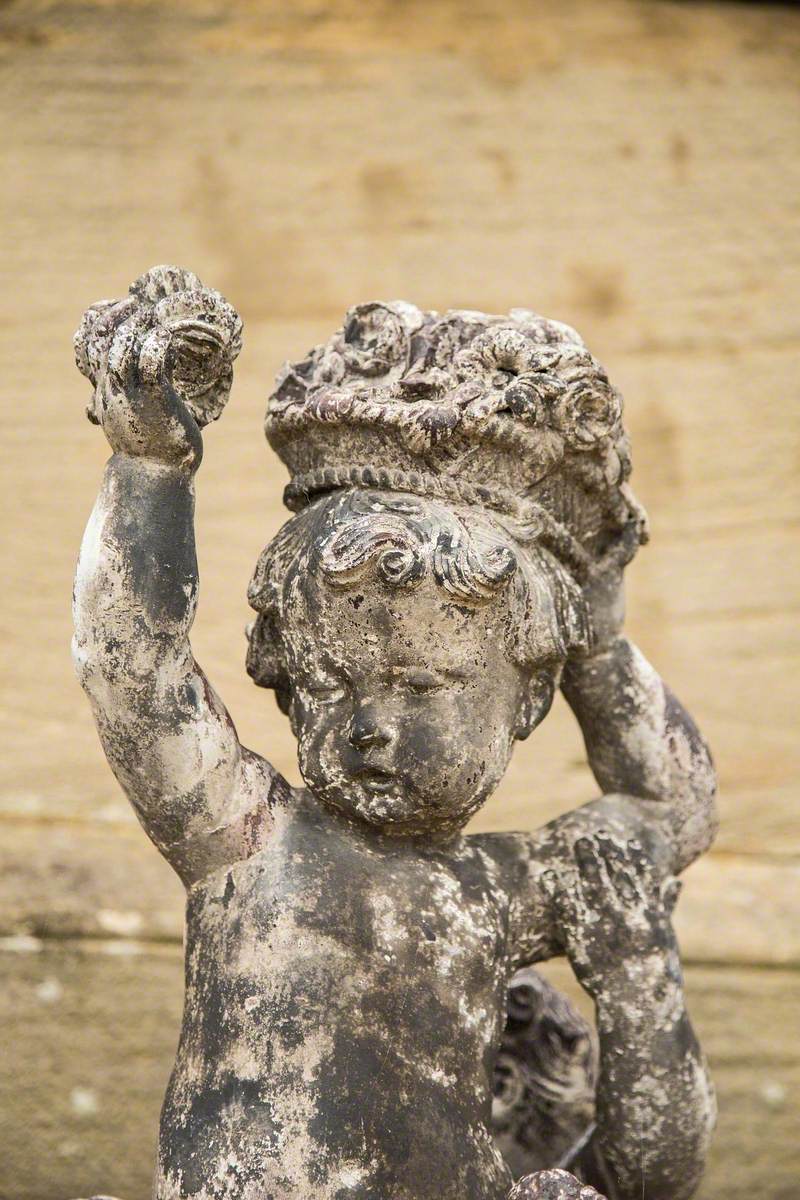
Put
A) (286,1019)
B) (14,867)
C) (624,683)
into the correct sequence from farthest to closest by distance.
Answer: (14,867) < (624,683) < (286,1019)

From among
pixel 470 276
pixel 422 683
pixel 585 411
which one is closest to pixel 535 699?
pixel 422 683

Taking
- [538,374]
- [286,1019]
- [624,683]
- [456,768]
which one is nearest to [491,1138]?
[286,1019]

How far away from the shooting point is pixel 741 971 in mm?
2391

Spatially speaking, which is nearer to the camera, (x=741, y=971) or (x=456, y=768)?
(x=456, y=768)

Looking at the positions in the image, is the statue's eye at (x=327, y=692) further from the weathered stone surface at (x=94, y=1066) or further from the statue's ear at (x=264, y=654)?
the weathered stone surface at (x=94, y=1066)

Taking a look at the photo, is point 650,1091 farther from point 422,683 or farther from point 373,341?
point 373,341

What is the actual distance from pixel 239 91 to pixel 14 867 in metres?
1.13

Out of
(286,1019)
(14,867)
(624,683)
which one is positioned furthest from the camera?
(14,867)

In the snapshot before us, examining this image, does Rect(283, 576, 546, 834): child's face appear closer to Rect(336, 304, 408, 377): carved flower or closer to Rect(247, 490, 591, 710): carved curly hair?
Rect(247, 490, 591, 710): carved curly hair

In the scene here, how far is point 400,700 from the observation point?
1.38 m

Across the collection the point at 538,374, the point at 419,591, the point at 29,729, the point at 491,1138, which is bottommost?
the point at 29,729

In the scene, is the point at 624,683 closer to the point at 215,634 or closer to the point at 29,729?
the point at 215,634

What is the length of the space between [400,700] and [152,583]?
219 mm

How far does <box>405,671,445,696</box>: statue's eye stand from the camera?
1.37 meters
